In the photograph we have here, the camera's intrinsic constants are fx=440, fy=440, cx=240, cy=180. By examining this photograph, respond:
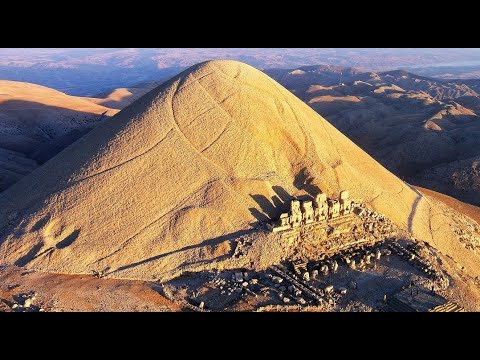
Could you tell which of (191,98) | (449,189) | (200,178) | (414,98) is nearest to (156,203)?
(200,178)

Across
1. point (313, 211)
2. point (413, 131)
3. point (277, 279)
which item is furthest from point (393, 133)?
point (277, 279)

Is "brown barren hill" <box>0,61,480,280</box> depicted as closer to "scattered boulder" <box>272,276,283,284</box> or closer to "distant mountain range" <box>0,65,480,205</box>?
"scattered boulder" <box>272,276,283,284</box>

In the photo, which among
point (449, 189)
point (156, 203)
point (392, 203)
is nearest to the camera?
point (156, 203)

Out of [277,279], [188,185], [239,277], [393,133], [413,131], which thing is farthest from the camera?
[393,133]

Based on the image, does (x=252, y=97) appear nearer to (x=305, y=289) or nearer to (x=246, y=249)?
(x=246, y=249)

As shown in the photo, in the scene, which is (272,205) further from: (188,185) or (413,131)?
(413,131)
